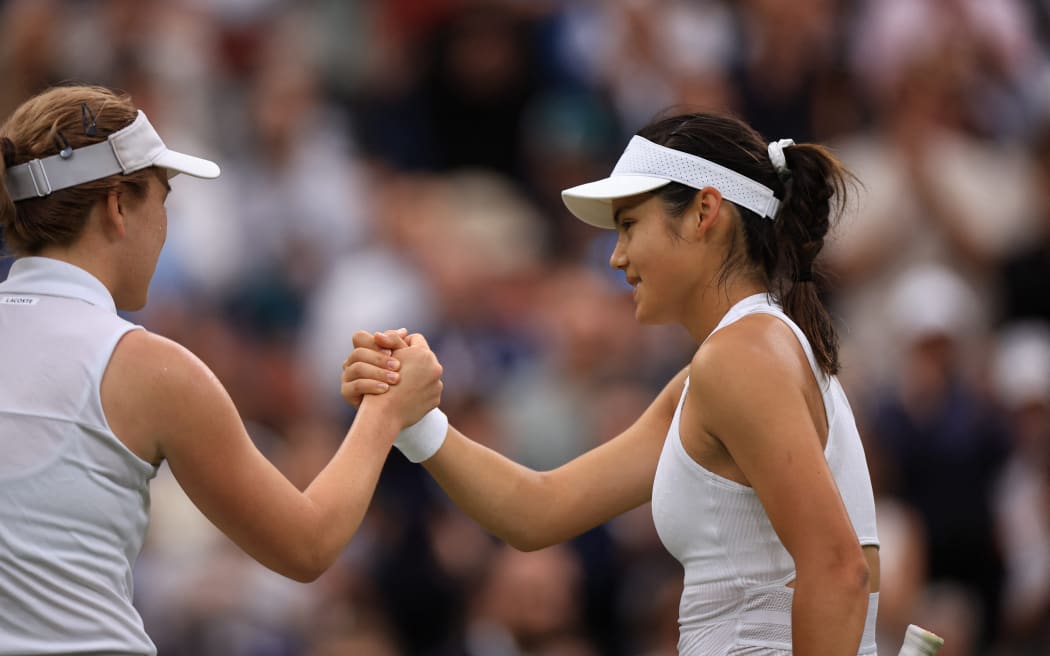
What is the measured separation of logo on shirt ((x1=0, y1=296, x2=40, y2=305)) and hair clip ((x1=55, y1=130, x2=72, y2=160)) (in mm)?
276

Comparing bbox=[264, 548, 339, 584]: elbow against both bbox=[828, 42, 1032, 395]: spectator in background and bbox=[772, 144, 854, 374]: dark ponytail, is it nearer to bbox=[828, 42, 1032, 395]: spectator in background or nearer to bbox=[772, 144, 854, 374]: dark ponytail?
bbox=[772, 144, 854, 374]: dark ponytail

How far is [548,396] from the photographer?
6.72m

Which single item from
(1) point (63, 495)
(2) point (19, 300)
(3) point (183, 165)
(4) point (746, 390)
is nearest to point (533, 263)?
(3) point (183, 165)

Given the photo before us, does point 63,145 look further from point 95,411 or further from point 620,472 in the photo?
point 620,472

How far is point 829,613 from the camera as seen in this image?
286 centimetres

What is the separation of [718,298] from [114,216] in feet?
4.18

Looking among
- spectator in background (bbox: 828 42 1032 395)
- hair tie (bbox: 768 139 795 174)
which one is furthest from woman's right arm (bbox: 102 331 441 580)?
spectator in background (bbox: 828 42 1032 395)

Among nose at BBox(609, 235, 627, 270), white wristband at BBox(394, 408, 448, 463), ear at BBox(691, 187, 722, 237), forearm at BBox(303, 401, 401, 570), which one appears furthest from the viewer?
white wristband at BBox(394, 408, 448, 463)

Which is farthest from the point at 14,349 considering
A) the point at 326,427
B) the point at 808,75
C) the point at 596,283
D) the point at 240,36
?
the point at 240,36

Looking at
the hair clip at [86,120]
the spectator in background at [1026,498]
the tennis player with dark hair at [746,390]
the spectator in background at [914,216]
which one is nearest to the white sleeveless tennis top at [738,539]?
the tennis player with dark hair at [746,390]

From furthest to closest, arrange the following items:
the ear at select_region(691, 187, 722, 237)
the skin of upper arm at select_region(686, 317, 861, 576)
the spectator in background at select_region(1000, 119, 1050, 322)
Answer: the spectator in background at select_region(1000, 119, 1050, 322), the ear at select_region(691, 187, 722, 237), the skin of upper arm at select_region(686, 317, 861, 576)

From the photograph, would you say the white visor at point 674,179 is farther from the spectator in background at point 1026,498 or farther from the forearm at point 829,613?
the spectator in background at point 1026,498

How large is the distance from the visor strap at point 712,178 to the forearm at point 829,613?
84 centimetres

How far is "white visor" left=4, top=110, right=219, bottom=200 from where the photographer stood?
2.92 metres
